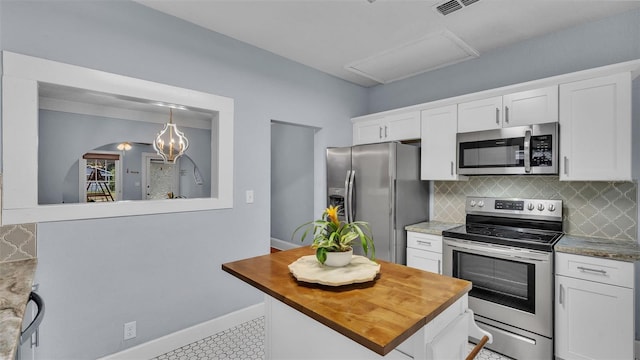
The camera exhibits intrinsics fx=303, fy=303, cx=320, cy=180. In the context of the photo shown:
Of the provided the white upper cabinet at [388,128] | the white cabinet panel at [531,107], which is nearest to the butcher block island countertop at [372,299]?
the white cabinet panel at [531,107]

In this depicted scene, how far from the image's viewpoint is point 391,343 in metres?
0.90

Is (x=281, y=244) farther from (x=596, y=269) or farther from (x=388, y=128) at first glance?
(x=596, y=269)

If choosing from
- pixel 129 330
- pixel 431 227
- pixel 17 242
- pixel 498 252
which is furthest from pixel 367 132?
pixel 17 242

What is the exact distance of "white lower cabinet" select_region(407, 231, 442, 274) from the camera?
2787 millimetres

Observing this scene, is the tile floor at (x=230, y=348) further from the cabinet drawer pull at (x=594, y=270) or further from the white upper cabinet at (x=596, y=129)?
the white upper cabinet at (x=596, y=129)

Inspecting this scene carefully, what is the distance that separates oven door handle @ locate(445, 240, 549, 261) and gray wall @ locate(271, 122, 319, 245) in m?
2.45

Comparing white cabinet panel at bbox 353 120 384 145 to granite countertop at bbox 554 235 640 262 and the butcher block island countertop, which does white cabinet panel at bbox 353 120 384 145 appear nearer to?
granite countertop at bbox 554 235 640 262

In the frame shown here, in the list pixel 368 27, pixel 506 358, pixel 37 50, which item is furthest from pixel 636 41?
pixel 37 50

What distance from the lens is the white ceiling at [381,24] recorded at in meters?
2.27

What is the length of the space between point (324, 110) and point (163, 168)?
1874 millimetres

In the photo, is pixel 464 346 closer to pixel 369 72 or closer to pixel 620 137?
pixel 620 137

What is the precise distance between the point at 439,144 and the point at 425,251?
1075 mm

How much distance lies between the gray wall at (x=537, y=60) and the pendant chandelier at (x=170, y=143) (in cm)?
261

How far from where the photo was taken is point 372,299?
121 centimetres
